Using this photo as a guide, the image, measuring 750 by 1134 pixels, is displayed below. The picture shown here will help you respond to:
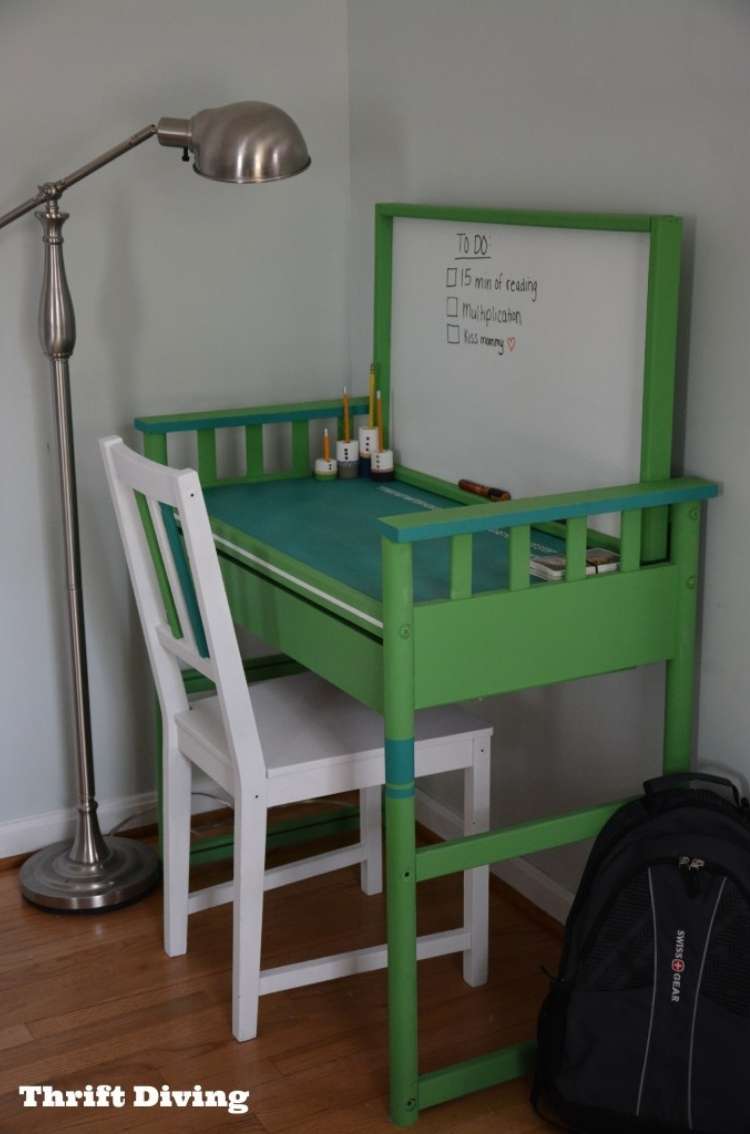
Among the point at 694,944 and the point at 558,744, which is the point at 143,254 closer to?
the point at 558,744

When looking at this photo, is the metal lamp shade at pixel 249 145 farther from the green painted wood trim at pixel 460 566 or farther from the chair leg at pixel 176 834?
the chair leg at pixel 176 834

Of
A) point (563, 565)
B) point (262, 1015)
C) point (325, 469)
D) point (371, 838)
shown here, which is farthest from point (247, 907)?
point (325, 469)

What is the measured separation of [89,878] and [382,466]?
980 mm

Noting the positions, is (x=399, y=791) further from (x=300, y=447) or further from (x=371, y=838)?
(x=300, y=447)

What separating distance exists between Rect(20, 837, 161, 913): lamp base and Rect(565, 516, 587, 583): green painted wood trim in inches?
46.3

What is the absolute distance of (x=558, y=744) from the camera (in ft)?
8.52

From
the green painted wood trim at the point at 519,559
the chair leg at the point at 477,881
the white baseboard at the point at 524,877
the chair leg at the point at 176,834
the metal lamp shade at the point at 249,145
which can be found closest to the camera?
the green painted wood trim at the point at 519,559

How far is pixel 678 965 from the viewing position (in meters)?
1.97

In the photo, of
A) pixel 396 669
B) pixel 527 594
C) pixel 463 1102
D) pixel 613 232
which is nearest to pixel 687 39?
pixel 613 232

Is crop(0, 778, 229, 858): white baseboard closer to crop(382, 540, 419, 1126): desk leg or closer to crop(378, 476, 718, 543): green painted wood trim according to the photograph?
crop(382, 540, 419, 1126): desk leg

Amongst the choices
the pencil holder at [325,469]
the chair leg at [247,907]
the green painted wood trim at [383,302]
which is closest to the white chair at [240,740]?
the chair leg at [247,907]

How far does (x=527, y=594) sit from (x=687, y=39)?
831 mm

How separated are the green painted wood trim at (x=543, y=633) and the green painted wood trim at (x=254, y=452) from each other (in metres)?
0.95

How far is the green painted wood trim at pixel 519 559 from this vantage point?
6.70 feet
